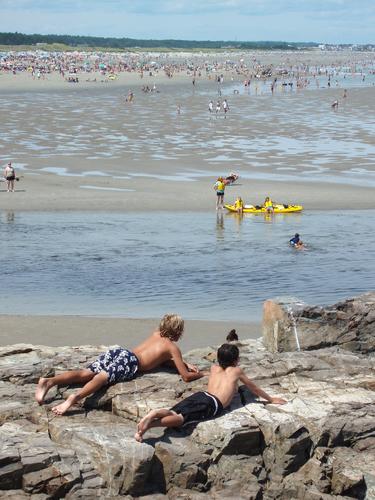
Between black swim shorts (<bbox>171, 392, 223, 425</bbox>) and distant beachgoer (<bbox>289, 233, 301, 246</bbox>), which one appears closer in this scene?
black swim shorts (<bbox>171, 392, 223, 425</bbox>)

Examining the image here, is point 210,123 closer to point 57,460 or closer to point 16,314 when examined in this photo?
point 16,314

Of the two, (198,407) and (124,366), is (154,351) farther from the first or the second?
(198,407)

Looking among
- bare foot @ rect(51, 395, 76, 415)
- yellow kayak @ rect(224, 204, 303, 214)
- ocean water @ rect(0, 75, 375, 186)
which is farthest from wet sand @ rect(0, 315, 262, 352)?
ocean water @ rect(0, 75, 375, 186)

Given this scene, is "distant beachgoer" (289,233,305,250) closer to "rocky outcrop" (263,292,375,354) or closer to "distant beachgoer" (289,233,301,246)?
"distant beachgoer" (289,233,301,246)

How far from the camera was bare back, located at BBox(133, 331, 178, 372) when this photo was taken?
1045 centimetres

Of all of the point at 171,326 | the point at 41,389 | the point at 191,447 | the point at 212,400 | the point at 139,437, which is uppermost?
the point at 171,326

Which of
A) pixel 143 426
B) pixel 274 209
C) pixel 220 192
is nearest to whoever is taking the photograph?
pixel 143 426

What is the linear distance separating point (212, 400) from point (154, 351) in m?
1.09

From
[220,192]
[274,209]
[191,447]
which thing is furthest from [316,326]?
[220,192]

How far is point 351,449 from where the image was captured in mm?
9758

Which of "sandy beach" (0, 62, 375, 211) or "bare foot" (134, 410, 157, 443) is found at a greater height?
"bare foot" (134, 410, 157, 443)

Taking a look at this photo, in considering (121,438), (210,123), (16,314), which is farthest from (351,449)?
(210,123)

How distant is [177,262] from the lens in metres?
23.4

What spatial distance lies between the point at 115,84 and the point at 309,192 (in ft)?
236
